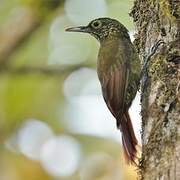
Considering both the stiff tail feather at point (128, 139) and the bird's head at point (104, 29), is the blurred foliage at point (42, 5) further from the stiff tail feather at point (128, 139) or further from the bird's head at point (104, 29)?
the stiff tail feather at point (128, 139)

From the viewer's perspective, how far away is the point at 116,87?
356cm

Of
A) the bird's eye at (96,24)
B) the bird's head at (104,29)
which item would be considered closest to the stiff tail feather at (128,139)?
the bird's head at (104,29)

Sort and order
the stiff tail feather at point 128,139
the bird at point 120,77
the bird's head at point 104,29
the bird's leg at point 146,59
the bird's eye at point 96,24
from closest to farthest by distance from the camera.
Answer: the bird's leg at point 146,59, the stiff tail feather at point 128,139, the bird at point 120,77, the bird's head at point 104,29, the bird's eye at point 96,24

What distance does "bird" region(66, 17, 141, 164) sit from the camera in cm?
340

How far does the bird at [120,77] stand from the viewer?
11.1 feet

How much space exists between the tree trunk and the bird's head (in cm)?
43

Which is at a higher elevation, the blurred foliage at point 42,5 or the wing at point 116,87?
the wing at point 116,87

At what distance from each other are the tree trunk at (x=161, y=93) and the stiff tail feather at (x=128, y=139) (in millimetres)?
317

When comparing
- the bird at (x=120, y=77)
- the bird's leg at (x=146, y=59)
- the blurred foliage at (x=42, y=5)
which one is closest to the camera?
the bird's leg at (x=146, y=59)

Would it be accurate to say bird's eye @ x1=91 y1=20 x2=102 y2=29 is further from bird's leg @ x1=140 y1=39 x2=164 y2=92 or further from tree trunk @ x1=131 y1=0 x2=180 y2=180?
bird's leg @ x1=140 y1=39 x2=164 y2=92

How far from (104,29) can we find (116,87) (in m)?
0.66

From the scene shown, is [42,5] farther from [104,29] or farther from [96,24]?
[104,29]

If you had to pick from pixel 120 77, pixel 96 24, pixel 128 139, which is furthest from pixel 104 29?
pixel 128 139

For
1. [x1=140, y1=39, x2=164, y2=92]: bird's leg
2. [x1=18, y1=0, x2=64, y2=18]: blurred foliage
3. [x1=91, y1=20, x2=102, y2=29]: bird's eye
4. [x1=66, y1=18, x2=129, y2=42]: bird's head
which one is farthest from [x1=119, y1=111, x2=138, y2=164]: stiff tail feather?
[x1=18, y1=0, x2=64, y2=18]: blurred foliage
